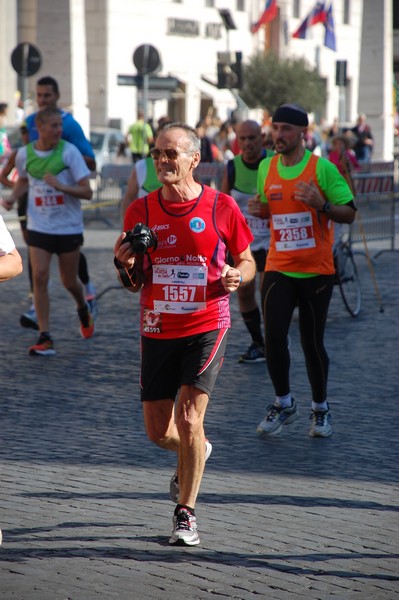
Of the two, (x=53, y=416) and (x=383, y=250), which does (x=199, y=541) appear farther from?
(x=383, y=250)

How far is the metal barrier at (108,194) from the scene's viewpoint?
74.7 feet

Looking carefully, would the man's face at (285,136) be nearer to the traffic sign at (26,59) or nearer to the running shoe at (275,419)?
the running shoe at (275,419)

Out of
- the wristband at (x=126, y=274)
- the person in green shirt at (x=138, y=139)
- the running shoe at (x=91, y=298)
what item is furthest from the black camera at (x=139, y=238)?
the person in green shirt at (x=138, y=139)

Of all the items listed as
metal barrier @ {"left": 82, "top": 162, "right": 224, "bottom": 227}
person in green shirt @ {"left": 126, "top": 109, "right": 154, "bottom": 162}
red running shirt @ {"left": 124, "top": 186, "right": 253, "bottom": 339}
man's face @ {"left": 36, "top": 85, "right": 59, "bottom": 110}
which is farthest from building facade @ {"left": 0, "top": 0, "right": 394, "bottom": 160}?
red running shirt @ {"left": 124, "top": 186, "right": 253, "bottom": 339}

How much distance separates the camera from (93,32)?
48.5 meters

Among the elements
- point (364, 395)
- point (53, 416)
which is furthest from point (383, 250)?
point (53, 416)

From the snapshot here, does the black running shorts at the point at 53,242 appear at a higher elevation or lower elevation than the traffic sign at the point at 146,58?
lower

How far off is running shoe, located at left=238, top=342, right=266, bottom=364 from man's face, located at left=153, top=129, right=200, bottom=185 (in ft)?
15.3

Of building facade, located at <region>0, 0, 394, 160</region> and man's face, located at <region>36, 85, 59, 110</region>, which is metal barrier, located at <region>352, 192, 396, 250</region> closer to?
man's face, located at <region>36, 85, 59, 110</region>

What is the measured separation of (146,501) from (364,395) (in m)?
3.10

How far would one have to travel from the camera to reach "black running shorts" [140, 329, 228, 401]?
570cm

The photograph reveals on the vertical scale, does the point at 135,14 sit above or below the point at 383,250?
above

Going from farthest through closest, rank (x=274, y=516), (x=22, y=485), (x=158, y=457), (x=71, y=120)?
1. (x=71, y=120)
2. (x=158, y=457)
3. (x=22, y=485)
4. (x=274, y=516)

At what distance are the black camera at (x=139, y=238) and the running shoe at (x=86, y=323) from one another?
569 centimetres
